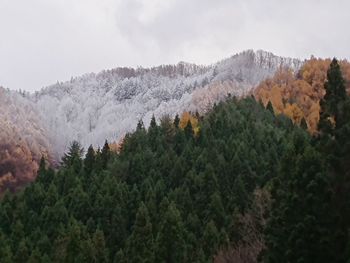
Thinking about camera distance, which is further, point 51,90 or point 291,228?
point 51,90

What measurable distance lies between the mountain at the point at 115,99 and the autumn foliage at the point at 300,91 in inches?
1399

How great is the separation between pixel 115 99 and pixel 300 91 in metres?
95.0

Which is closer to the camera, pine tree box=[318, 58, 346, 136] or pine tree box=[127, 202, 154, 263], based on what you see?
pine tree box=[318, 58, 346, 136]

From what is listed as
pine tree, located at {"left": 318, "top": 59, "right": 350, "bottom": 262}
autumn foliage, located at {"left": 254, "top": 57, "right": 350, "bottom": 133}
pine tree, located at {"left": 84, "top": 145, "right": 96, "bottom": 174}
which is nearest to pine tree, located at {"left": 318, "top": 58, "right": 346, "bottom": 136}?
pine tree, located at {"left": 318, "top": 59, "right": 350, "bottom": 262}

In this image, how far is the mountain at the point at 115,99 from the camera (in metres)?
149

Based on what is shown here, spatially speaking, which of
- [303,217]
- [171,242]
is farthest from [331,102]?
[171,242]

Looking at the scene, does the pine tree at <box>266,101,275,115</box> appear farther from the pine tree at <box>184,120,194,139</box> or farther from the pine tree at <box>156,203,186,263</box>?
the pine tree at <box>156,203,186,263</box>

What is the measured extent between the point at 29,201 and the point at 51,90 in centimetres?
12250

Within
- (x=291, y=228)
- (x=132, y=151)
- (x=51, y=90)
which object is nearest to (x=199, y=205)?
(x=132, y=151)

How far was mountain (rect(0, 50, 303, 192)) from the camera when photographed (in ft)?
488

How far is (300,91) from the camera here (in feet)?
318

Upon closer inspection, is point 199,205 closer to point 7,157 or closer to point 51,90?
point 7,157

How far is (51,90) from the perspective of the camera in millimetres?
188750

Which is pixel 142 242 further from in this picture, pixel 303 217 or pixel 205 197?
pixel 303 217
